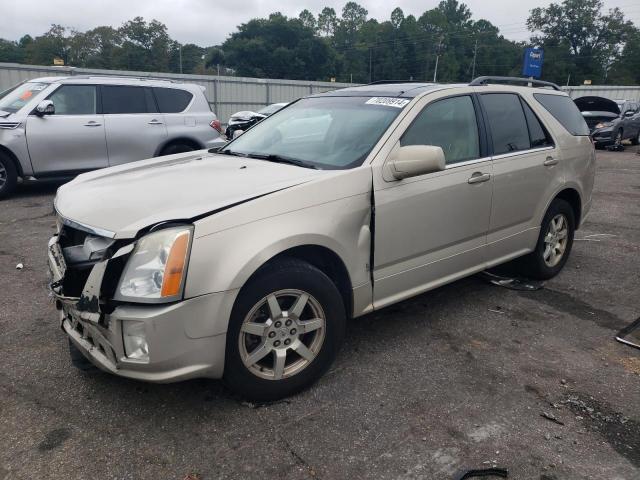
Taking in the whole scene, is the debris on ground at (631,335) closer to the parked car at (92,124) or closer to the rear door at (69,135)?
the parked car at (92,124)

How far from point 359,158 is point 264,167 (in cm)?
60

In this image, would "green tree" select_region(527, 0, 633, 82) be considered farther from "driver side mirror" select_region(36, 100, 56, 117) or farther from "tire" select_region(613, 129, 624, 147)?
"driver side mirror" select_region(36, 100, 56, 117)

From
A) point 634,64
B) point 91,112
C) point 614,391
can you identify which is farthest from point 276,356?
point 634,64

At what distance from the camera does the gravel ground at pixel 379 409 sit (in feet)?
7.73

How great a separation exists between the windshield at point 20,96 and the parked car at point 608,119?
15.9 m

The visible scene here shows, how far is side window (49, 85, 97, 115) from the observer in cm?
788

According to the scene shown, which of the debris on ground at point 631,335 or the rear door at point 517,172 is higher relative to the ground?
the rear door at point 517,172

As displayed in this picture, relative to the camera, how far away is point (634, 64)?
76438mm

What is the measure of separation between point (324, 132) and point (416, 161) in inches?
33.0

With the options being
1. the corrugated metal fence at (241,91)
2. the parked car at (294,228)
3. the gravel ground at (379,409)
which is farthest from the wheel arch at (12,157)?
the corrugated metal fence at (241,91)

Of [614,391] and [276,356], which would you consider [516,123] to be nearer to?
[614,391]

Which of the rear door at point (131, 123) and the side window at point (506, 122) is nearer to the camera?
the side window at point (506, 122)

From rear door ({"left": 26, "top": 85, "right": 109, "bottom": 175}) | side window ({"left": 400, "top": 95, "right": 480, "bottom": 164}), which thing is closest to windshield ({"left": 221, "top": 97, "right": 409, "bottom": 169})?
side window ({"left": 400, "top": 95, "right": 480, "bottom": 164})

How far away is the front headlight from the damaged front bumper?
46 mm
